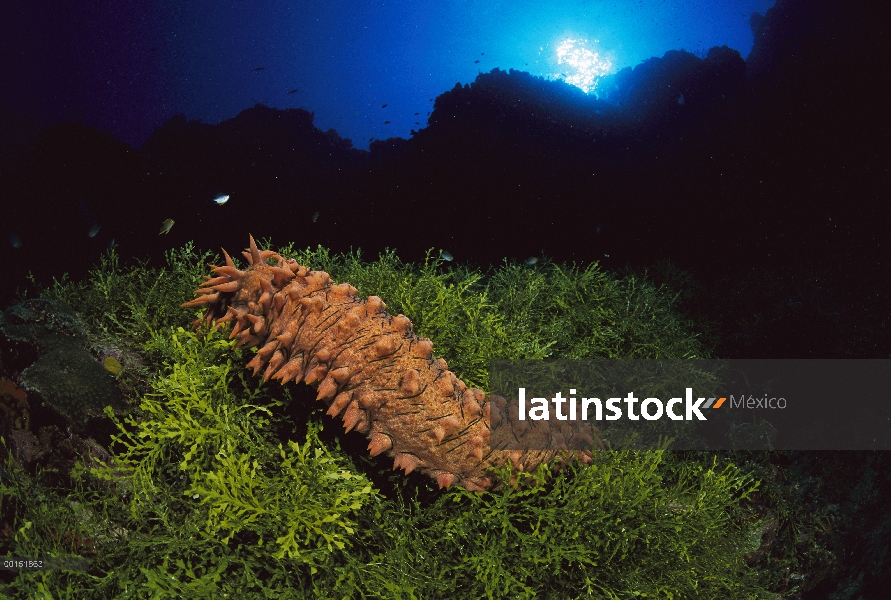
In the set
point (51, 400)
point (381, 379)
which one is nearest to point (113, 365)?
point (51, 400)

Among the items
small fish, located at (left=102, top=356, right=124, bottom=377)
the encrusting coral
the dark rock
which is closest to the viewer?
the encrusting coral

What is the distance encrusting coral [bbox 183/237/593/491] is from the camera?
2.10 meters

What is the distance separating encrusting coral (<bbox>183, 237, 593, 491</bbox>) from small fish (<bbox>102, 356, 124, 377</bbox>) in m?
1.16

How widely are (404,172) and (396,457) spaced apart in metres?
7.87

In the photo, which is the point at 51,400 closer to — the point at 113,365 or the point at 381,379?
the point at 113,365

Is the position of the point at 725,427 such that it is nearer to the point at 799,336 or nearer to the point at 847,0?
the point at 799,336

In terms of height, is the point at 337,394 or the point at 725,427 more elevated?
the point at 725,427

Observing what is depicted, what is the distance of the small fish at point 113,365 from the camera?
2760 millimetres

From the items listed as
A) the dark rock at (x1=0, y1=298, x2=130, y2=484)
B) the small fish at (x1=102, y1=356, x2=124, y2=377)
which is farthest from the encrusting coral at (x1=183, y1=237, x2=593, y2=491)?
the small fish at (x1=102, y1=356, x2=124, y2=377)

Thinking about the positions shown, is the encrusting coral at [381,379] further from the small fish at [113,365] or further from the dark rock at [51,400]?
the small fish at [113,365]

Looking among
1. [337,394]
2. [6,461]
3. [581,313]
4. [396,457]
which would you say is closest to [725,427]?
[581,313]

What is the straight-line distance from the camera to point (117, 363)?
9.23ft

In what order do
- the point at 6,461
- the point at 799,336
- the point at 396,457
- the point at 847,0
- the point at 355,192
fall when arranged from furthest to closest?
the point at 355,192 < the point at 847,0 < the point at 799,336 < the point at 6,461 < the point at 396,457

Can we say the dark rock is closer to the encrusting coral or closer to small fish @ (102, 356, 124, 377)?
small fish @ (102, 356, 124, 377)
